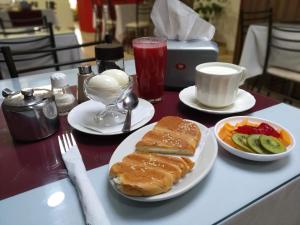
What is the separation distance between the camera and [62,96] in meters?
0.67

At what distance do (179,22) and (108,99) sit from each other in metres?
0.39

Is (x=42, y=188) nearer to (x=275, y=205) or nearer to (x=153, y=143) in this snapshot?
(x=153, y=143)

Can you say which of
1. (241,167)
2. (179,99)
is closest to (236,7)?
(179,99)

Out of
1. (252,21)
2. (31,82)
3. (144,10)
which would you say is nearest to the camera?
(31,82)

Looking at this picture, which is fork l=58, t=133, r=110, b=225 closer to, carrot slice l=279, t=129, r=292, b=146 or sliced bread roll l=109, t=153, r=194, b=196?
sliced bread roll l=109, t=153, r=194, b=196

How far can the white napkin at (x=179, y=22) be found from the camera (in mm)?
781

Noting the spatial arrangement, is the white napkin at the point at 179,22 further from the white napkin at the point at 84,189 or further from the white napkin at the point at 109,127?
the white napkin at the point at 84,189

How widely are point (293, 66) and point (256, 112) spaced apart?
1.39 m

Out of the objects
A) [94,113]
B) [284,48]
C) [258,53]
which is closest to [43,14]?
[258,53]

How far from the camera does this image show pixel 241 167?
46cm

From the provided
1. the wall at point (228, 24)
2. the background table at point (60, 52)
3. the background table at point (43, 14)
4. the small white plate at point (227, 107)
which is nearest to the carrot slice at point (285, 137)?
the small white plate at point (227, 107)

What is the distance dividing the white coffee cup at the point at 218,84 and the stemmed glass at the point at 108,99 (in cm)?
18

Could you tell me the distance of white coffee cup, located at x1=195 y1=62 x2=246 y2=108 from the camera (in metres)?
0.60

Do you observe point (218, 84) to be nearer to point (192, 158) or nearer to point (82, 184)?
point (192, 158)
